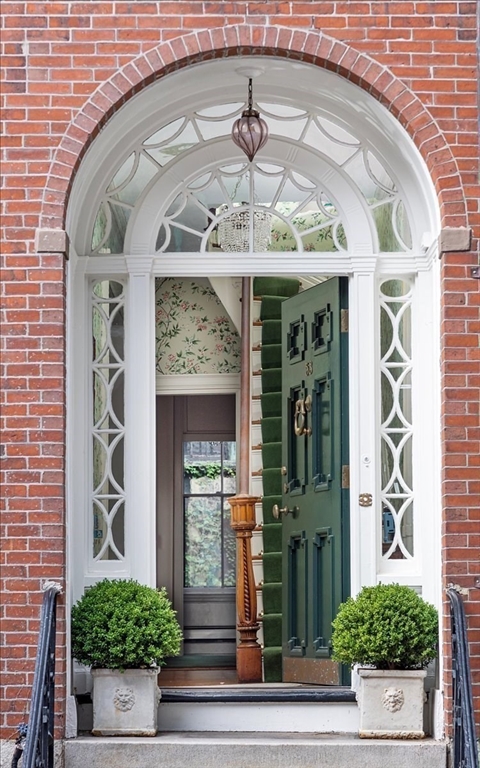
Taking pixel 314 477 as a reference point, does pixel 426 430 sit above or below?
above

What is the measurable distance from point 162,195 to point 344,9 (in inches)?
55.9

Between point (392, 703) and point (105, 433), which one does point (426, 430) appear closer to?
point (392, 703)

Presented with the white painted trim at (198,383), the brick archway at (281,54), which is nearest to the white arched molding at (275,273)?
the brick archway at (281,54)

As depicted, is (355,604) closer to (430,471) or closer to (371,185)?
(430,471)

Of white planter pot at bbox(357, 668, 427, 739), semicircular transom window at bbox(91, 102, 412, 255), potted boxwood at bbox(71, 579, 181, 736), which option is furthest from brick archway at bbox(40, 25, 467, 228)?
white planter pot at bbox(357, 668, 427, 739)

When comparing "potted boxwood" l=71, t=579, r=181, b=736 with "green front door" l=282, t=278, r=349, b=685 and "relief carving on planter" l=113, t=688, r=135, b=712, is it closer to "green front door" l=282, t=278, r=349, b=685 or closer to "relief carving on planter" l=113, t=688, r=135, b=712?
"relief carving on planter" l=113, t=688, r=135, b=712

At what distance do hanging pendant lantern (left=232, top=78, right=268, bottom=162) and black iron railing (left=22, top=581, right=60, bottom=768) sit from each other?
2465mm

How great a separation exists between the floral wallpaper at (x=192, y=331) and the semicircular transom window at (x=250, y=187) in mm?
2317

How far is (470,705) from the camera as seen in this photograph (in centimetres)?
539

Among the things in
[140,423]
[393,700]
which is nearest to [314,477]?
[140,423]

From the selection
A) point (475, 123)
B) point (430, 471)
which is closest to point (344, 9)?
point (475, 123)

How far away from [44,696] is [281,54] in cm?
337

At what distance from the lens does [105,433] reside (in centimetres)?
701

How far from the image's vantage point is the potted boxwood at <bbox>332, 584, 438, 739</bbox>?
615 cm
